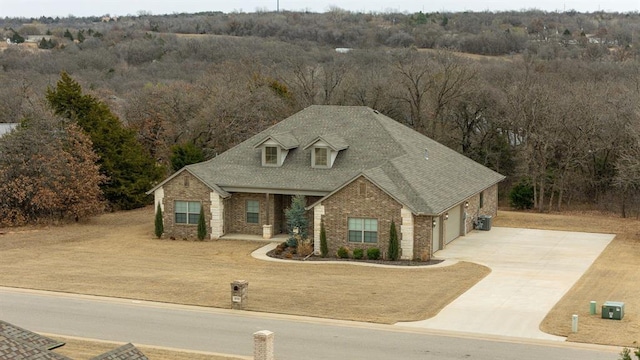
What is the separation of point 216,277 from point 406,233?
8252 millimetres

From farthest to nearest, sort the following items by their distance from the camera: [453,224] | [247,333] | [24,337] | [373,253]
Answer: [453,224]
[373,253]
[247,333]
[24,337]

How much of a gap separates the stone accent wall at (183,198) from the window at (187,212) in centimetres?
16

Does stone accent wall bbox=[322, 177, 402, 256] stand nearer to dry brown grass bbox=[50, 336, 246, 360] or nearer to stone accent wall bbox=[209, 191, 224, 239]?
stone accent wall bbox=[209, 191, 224, 239]

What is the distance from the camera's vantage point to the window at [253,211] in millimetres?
44125

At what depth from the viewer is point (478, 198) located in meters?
47.3

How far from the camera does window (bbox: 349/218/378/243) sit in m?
39.3

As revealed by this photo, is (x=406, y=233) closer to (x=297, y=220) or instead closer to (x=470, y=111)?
(x=297, y=220)

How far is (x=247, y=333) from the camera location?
27422 mm

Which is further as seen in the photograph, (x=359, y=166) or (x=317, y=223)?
(x=359, y=166)

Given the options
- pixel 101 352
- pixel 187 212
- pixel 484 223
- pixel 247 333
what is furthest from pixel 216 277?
pixel 484 223

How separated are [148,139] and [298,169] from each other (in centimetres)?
2336

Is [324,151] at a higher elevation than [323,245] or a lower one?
higher

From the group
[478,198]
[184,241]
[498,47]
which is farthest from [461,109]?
[498,47]

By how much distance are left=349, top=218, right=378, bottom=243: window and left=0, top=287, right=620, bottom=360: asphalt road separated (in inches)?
414
